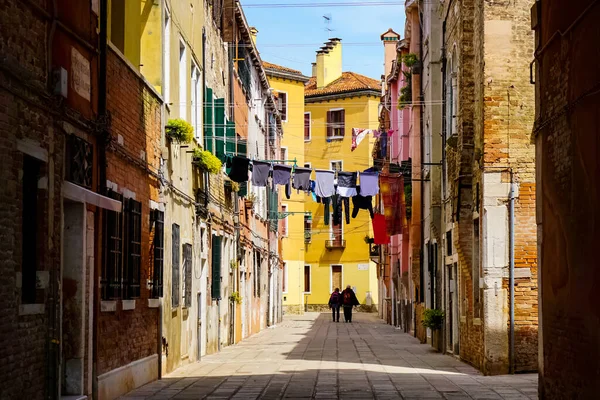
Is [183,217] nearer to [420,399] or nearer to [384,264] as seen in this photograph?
[420,399]

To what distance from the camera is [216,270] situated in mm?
25672

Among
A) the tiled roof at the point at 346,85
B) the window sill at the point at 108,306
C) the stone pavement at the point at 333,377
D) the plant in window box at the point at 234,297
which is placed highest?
the tiled roof at the point at 346,85

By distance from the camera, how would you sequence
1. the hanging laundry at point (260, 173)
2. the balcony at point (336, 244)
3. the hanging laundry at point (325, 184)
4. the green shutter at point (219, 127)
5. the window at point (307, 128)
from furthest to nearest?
1. the window at point (307, 128)
2. the balcony at point (336, 244)
3. the hanging laundry at point (325, 184)
4. the hanging laundry at point (260, 173)
5. the green shutter at point (219, 127)

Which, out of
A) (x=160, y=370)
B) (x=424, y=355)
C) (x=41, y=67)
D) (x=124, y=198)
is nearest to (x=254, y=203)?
(x=424, y=355)

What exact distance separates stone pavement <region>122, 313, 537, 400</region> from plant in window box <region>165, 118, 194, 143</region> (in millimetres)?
4077

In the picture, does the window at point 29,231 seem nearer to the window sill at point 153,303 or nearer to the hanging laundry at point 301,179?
the window sill at point 153,303

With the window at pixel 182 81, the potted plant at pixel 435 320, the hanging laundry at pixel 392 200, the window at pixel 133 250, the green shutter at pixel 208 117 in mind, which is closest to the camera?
the window at pixel 133 250

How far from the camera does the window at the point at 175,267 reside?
63.7ft

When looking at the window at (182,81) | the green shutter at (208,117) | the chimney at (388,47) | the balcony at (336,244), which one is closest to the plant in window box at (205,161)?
the green shutter at (208,117)

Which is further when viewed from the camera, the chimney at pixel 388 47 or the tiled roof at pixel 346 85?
the tiled roof at pixel 346 85

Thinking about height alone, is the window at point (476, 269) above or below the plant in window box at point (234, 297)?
above

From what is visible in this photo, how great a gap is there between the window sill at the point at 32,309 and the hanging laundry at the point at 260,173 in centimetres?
1784

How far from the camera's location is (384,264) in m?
52.5

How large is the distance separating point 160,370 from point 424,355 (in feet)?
26.0
